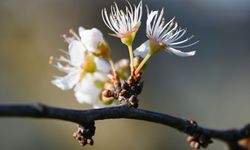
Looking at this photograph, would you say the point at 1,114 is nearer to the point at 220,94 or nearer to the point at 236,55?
the point at 220,94

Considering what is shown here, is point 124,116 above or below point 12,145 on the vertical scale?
below

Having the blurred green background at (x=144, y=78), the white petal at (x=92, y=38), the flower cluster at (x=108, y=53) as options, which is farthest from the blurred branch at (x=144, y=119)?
the blurred green background at (x=144, y=78)

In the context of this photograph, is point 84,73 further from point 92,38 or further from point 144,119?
point 144,119

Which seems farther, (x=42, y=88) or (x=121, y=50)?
(x=121, y=50)

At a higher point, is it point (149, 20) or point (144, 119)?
point (149, 20)

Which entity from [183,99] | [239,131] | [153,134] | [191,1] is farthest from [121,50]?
[239,131]

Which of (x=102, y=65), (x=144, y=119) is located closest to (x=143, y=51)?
(x=102, y=65)

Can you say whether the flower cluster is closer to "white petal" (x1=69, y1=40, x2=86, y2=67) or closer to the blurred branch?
"white petal" (x1=69, y1=40, x2=86, y2=67)
